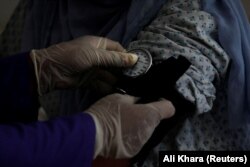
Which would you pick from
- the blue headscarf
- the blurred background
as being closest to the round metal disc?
the blue headscarf

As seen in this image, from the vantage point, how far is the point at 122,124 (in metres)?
0.72

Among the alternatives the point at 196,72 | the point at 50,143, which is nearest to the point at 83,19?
the point at 196,72

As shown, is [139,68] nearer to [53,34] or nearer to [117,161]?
[117,161]

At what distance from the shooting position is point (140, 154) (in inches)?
32.7

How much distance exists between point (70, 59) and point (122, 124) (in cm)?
27

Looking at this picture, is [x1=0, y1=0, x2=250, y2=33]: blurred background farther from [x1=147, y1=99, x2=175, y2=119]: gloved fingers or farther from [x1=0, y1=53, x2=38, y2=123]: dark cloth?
[x1=147, y1=99, x2=175, y2=119]: gloved fingers

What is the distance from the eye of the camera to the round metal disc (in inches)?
32.9

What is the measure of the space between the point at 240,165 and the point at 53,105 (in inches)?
21.5

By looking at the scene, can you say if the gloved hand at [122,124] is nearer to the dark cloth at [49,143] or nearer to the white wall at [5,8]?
the dark cloth at [49,143]

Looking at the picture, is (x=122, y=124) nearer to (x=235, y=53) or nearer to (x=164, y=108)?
(x=164, y=108)

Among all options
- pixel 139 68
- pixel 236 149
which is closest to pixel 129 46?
pixel 139 68

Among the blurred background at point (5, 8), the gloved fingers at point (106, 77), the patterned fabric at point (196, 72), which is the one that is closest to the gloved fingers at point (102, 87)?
the gloved fingers at point (106, 77)

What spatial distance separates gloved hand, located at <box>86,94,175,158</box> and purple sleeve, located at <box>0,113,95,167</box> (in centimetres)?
4

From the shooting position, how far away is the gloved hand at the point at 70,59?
0.89m
